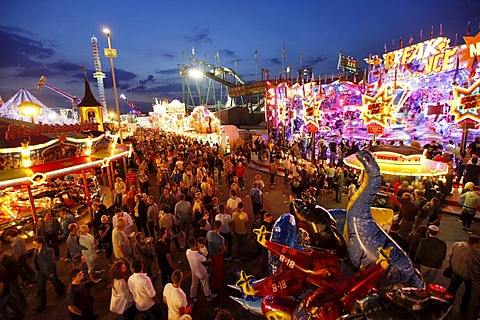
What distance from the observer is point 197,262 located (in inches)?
184

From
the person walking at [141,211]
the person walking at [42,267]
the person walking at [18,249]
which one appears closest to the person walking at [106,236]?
the person walking at [141,211]

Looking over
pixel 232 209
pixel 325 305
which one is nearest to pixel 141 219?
pixel 232 209

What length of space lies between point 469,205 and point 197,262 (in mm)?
7312

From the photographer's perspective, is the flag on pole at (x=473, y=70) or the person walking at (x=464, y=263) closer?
the person walking at (x=464, y=263)

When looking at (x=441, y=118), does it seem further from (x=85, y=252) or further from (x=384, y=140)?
(x=85, y=252)

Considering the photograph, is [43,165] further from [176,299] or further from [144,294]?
[176,299]

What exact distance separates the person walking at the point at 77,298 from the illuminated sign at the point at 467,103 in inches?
536

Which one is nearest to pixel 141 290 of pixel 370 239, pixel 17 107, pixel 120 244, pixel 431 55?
pixel 120 244

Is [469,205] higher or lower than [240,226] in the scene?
higher

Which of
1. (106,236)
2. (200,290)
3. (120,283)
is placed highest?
(120,283)

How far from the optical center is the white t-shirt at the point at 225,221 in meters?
6.15

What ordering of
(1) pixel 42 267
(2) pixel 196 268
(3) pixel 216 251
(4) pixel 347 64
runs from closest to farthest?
(2) pixel 196 268
(1) pixel 42 267
(3) pixel 216 251
(4) pixel 347 64

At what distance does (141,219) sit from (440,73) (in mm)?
17032

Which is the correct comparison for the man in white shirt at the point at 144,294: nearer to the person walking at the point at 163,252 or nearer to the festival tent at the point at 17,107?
the person walking at the point at 163,252
